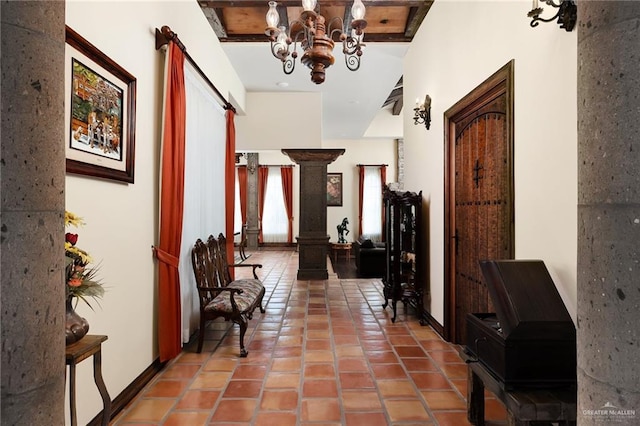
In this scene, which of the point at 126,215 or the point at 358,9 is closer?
the point at 126,215

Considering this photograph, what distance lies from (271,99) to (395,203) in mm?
3762

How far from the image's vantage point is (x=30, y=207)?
100 cm

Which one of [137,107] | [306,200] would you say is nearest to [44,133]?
[137,107]

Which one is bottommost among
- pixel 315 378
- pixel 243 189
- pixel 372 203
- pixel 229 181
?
pixel 315 378

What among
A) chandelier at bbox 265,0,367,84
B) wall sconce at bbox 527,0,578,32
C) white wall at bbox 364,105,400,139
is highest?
white wall at bbox 364,105,400,139

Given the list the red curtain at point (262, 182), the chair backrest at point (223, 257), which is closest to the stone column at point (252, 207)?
the red curtain at point (262, 182)

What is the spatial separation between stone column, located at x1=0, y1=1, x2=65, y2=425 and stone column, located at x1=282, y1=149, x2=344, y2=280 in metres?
6.14

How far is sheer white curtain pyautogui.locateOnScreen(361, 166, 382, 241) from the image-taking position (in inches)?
481

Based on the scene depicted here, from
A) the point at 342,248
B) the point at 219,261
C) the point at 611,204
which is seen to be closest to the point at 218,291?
the point at 219,261

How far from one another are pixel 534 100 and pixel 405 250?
2.55m

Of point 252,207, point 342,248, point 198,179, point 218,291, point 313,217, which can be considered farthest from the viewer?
point 252,207

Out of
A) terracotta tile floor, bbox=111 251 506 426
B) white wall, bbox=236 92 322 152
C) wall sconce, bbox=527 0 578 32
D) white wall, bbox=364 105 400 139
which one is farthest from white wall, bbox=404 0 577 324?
white wall, bbox=364 105 400 139

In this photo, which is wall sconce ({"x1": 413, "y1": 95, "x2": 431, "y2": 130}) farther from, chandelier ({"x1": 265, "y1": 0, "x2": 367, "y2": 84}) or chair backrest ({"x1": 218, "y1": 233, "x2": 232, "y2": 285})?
chair backrest ({"x1": 218, "y1": 233, "x2": 232, "y2": 285})

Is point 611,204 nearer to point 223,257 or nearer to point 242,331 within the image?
point 242,331
